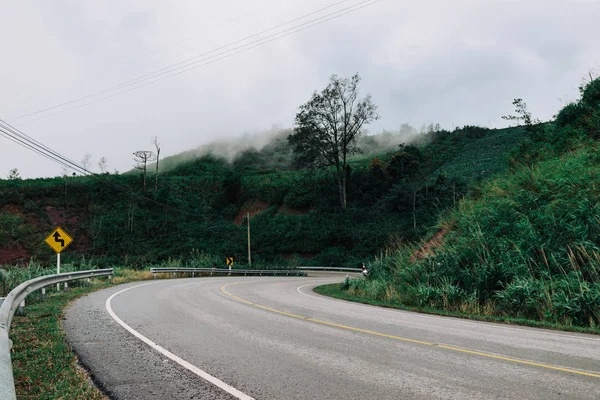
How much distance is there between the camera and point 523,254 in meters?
12.6

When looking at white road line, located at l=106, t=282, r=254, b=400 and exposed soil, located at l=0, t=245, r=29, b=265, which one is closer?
white road line, located at l=106, t=282, r=254, b=400

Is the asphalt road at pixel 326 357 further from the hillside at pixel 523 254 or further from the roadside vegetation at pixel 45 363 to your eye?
the hillside at pixel 523 254

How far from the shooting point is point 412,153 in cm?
5881

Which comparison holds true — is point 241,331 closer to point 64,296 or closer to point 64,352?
point 64,352

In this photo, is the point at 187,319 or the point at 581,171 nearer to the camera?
the point at 187,319

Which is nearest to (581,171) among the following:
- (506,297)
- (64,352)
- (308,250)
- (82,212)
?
(506,297)

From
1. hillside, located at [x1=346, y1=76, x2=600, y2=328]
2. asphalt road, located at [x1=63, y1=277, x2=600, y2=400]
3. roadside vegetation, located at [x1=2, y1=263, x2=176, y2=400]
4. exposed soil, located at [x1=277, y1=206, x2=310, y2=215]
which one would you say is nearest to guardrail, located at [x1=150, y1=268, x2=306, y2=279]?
exposed soil, located at [x1=277, y1=206, x2=310, y2=215]

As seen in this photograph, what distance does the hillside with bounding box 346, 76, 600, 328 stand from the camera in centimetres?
1073

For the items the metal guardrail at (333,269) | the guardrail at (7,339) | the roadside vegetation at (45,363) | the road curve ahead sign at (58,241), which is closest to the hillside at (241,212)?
the metal guardrail at (333,269)

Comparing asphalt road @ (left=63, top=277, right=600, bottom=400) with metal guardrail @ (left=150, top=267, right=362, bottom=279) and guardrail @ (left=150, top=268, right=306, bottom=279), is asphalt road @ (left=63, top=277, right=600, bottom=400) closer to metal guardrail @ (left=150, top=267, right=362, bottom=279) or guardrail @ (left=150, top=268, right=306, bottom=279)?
guardrail @ (left=150, top=268, right=306, bottom=279)

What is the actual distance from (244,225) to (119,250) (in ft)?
51.4

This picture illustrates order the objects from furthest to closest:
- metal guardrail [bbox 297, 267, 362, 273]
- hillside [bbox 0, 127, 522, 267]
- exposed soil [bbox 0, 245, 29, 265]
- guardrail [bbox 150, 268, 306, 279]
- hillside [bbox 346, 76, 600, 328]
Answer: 1. hillside [bbox 0, 127, 522, 267]
2. exposed soil [bbox 0, 245, 29, 265]
3. metal guardrail [bbox 297, 267, 362, 273]
4. guardrail [bbox 150, 268, 306, 279]
5. hillside [bbox 346, 76, 600, 328]

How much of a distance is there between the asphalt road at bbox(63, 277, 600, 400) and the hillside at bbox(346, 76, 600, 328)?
2.23 meters

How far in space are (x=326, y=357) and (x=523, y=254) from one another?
30.5ft
